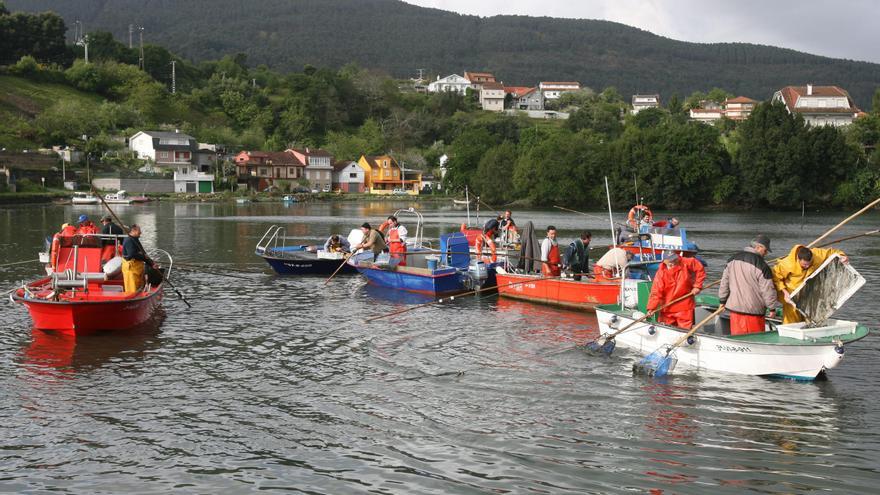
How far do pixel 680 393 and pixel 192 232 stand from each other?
48.3 meters

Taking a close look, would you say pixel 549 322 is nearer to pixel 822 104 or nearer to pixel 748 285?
pixel 748 285

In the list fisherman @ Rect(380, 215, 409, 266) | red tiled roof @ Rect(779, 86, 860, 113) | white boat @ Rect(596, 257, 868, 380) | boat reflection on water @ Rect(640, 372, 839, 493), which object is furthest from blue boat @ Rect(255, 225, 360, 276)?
red tiled roof @ Rect(779, 86, 860, 113)

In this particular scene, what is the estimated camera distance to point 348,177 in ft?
493

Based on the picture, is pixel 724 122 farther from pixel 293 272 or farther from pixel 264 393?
pixel 264 393

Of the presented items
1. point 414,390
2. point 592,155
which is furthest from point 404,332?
point 592,155

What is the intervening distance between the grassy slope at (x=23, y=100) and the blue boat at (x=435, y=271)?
105 m

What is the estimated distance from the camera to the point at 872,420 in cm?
1345

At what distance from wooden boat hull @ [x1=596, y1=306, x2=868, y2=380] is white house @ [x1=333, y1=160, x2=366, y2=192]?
135m

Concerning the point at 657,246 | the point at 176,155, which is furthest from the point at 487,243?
the point at 176,155

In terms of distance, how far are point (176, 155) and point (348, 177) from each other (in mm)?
32231

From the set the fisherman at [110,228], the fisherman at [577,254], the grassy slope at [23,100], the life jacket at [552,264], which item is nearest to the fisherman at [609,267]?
the fisherman at [577,254]

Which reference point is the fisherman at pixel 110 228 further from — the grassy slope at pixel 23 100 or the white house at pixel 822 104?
the white house at pixel 822 104

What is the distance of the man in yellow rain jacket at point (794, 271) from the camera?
15.0 m

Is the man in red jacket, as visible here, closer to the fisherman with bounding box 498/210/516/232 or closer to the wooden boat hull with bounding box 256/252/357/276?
the fisherman with bounding box 498/210/516/232
